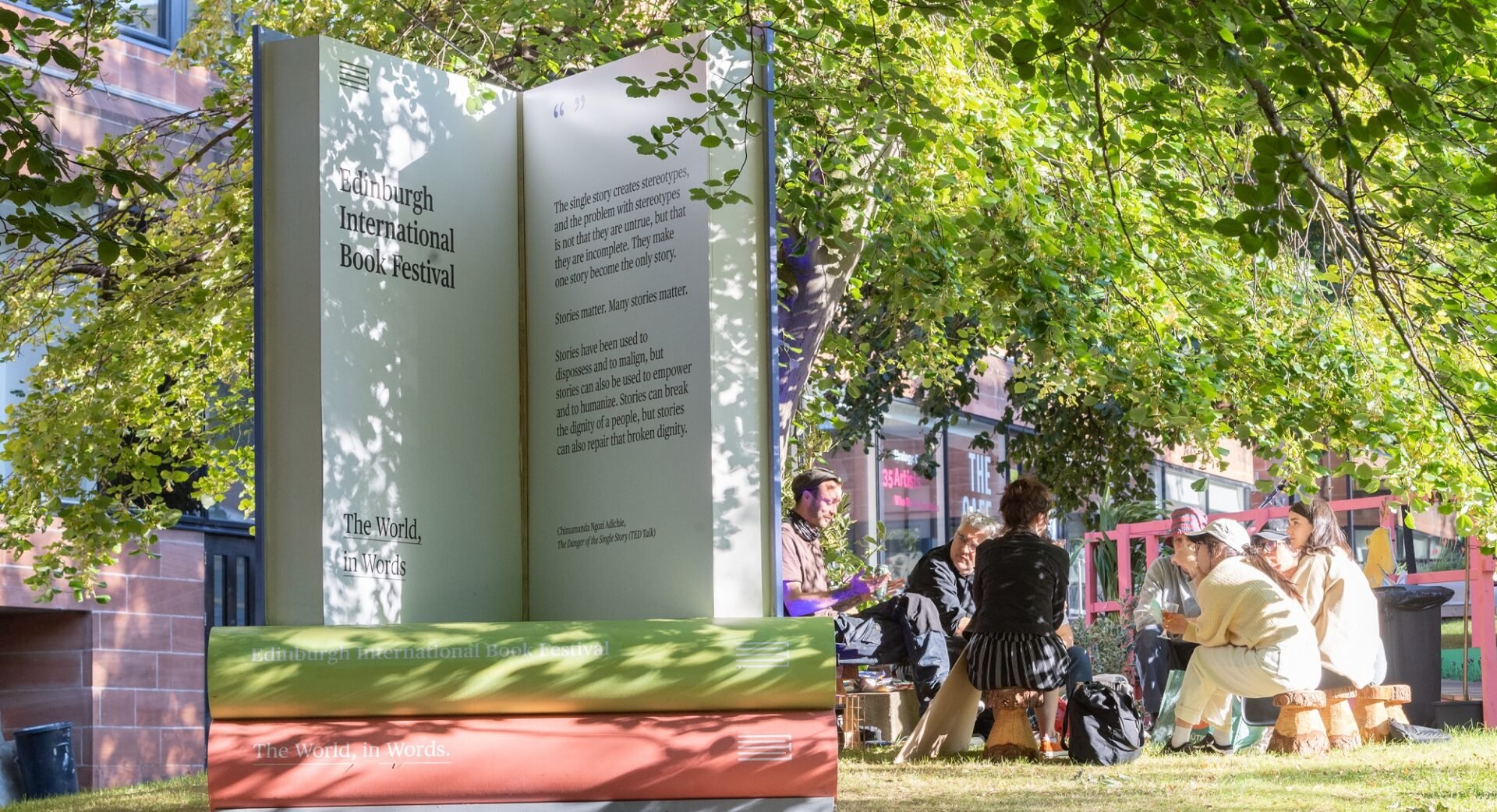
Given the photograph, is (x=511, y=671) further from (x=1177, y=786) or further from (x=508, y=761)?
(x=1177, y=786)

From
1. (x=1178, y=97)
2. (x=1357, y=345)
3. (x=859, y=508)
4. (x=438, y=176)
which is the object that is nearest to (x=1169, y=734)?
(x=1357, y=345)

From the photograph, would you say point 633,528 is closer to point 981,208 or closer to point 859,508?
point 981,208

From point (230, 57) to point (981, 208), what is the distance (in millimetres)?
4674

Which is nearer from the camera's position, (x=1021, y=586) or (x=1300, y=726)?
(x=1021, y=586)

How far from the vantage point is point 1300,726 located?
908 centimetres

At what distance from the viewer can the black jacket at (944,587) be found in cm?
1065

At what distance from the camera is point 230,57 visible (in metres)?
9.93

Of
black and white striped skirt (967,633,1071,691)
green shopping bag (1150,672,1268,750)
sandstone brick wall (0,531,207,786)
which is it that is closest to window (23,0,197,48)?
sandstone brick wall (0,531,207,786)

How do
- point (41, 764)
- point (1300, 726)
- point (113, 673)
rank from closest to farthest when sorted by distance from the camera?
point (1300, 726) < point (41, 764) < point (113, 673)

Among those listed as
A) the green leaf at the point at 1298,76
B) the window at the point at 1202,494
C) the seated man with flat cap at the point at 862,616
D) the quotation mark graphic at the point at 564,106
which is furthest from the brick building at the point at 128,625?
the window at the point at 1202,494

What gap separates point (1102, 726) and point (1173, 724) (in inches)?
64.8

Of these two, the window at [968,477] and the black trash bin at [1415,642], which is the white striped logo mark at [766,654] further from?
the window at [968,477]

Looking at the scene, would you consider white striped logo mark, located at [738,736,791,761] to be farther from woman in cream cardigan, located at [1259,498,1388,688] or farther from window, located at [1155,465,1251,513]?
window, located at [1155,465,1251,513]

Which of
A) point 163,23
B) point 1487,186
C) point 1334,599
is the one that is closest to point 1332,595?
point 1334,599
